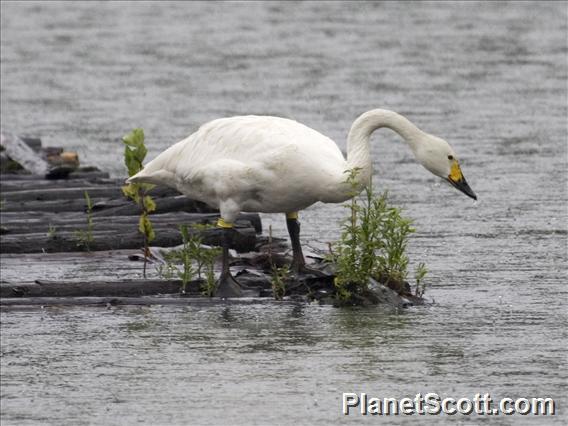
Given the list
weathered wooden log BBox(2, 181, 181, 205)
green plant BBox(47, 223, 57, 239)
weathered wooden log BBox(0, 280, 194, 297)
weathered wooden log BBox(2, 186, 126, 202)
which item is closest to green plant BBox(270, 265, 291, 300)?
weathered wooden log BBox(0, 280, 194, 297)

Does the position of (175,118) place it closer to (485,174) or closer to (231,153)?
(485,174)

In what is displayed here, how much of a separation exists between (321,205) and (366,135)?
5013 millimetres

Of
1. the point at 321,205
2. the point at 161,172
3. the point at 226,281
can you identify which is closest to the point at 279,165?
the point at 226,281

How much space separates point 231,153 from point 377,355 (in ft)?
8.92

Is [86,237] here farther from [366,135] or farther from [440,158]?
[440,158]

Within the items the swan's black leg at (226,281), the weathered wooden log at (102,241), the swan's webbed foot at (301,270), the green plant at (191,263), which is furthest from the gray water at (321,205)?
the swan's webbed foot at (301,270)

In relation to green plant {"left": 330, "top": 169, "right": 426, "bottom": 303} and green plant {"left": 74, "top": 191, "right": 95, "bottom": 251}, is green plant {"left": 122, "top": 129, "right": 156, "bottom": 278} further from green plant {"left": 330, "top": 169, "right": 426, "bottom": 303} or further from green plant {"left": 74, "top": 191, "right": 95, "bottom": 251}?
green plant {"left": 330, "top": 169, "right": 426, "bottom": 303}

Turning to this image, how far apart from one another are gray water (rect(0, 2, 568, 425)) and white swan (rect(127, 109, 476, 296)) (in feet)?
2.94

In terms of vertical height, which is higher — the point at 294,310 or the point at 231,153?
the point at 231,153

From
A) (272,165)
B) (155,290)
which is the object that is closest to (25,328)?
(155,290)

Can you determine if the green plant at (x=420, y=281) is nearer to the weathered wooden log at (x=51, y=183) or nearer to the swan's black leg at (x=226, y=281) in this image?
the swan's black leg at (x=226, y=281)

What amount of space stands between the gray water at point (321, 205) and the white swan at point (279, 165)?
0.90 metres

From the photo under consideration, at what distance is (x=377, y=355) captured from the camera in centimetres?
1238

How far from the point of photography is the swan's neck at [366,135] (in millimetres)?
14125
